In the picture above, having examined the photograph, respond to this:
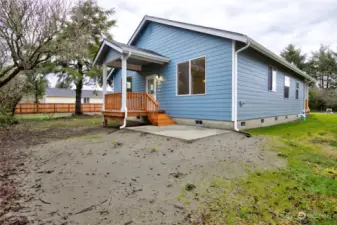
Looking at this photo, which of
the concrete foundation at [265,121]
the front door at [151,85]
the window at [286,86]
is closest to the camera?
the concrete foundation at [265,121]

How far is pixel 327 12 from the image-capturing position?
12.8 metres

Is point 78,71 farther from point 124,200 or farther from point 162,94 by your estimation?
point 124,200

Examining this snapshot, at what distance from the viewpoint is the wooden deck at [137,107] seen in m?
8.11

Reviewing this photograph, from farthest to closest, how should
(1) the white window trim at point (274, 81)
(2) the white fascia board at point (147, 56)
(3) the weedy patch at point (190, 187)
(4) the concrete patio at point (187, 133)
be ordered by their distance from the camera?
(1) the white window trim at point (274, 81) → (2) the white fascia board at point (147, 56) → (4) the concrete patio at point (187, 133) → (3) the weedy patch at point (190, 187)

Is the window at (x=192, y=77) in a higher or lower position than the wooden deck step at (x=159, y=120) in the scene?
higher

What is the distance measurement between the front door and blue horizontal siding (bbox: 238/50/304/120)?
15.1 ft

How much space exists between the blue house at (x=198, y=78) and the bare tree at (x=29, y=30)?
2.37m

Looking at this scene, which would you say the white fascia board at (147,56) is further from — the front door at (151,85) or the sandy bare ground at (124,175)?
the sandy bare ground at (124,175)

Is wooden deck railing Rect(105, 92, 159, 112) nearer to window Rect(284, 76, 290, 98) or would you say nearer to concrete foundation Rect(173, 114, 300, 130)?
concrete foundation Rect(173, 114, 300, 130)

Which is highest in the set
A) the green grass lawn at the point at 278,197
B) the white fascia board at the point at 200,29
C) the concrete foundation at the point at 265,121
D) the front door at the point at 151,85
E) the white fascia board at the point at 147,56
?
the white fascia board at the point at 200,29

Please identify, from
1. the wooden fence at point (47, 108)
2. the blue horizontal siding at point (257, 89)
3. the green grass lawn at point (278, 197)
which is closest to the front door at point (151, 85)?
the blue horizontal siding at point (257, 89)

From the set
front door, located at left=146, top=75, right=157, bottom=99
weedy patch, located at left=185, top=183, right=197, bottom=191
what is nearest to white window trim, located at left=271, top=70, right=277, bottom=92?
front door, located at left=146, top=75, right=157, bottom=99

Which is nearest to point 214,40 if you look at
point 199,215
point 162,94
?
point 162,94

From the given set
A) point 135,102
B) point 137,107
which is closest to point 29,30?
point 135,102
